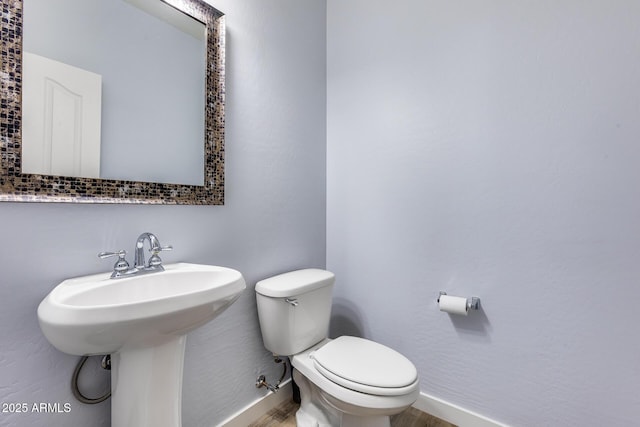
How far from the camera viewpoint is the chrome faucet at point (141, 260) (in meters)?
0.92

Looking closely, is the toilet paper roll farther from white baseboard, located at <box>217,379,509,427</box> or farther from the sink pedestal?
the sink pedestal

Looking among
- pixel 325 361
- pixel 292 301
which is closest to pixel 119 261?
pixel 292 301

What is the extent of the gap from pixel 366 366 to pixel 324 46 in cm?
186

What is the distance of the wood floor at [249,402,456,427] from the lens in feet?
4.51

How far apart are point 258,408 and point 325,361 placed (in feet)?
1.80

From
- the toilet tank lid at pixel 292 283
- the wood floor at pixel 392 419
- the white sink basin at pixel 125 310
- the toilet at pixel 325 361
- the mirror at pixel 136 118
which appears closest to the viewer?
the white sink basin at pixel 125 310

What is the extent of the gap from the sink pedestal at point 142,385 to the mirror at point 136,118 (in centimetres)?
51

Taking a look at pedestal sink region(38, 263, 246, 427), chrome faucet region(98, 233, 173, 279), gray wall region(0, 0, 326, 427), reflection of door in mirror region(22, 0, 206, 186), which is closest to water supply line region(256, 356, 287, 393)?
gray wall region(0, 0, 326, 427)

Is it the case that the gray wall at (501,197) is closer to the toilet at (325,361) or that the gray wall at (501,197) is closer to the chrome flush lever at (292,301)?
the toilet at (325,361)

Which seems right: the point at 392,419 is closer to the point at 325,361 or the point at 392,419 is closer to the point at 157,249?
the point at 325,361

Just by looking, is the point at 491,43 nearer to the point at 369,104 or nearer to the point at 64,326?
the point at 369,104

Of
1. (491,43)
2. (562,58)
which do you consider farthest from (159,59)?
(562,58)

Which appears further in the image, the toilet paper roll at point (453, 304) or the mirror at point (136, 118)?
the toilet paper roll at point (453, 304)

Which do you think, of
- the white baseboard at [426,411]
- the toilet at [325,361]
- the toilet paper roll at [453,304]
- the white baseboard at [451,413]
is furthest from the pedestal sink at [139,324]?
the white baseboard at [451,413]
